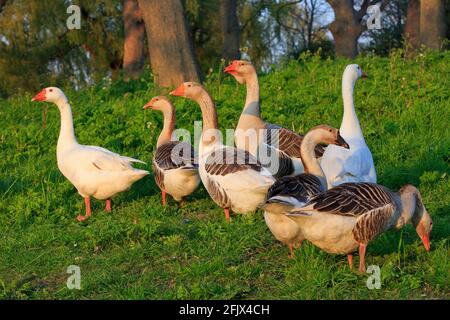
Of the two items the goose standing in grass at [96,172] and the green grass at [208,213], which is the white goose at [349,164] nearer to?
the green grass at [208,213]

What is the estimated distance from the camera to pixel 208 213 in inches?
319

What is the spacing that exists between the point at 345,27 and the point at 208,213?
11.0m

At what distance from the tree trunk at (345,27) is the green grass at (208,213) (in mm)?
3711

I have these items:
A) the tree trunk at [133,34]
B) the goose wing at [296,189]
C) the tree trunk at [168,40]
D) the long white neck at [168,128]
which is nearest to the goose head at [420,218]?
the goose wing at [296,189]

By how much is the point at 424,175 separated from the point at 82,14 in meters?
17.0

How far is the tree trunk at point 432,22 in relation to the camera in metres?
15.9

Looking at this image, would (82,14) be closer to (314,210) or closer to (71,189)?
(71,189)

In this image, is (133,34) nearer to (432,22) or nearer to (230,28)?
(230,28)

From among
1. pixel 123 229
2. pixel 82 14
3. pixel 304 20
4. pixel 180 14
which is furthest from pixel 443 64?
pixel 304 20

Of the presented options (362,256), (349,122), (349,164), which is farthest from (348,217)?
(349,122)

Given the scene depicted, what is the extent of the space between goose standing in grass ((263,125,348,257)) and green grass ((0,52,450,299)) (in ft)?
0.69
